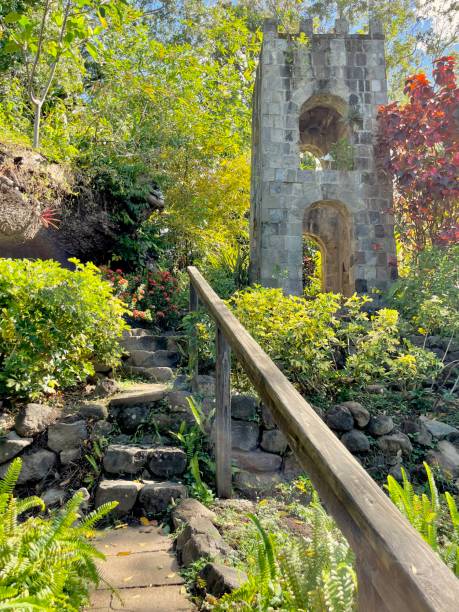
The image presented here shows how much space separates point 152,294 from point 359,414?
3773 mm

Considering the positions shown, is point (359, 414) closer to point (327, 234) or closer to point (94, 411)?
point (94, 411)

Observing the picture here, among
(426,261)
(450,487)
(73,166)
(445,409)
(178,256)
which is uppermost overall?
(73,166)

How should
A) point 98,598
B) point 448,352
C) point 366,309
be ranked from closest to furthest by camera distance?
point 98,598, point 448,352, point 366,309

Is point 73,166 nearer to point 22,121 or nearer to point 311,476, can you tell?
point 22,121

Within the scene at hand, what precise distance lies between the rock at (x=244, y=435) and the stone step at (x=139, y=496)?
0.85m

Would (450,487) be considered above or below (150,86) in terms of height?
below

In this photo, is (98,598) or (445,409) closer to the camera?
(98,598)

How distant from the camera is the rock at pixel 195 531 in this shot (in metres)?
2.03

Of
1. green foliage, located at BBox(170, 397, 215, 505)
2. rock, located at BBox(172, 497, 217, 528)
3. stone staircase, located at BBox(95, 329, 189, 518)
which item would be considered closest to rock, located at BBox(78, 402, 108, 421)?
stone staircase, located at BBox(95, 329, 189, 518)

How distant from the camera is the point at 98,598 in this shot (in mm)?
1743

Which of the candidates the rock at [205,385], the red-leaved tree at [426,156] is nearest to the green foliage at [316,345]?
the rock at [205,385]

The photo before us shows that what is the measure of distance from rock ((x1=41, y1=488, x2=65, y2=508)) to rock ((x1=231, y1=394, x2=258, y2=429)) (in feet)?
4.07

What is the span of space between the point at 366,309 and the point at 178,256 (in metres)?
3.64

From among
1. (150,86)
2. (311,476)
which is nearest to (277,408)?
(311,476)
